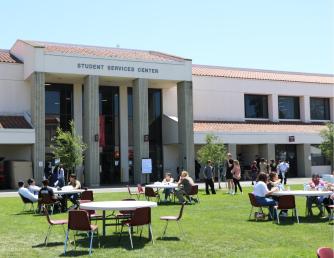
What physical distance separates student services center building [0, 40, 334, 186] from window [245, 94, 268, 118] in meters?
0.09

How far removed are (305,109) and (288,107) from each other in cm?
154

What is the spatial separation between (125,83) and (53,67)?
21.3ft

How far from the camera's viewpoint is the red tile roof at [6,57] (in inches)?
1365

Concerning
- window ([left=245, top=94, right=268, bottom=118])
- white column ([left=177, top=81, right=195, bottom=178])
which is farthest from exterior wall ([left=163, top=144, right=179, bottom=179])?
window ([left=245, top=94, right=268, bottom=118])

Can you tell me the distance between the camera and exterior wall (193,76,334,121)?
133 feet

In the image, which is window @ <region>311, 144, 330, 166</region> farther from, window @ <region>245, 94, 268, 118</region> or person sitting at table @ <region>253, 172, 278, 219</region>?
person sitting at table @ <region>253, 172, 278, 219</region>

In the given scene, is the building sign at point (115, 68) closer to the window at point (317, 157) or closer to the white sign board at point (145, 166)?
the white sign board at point (145, 166)

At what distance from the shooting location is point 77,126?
36.4m

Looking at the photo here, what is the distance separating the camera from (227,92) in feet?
137

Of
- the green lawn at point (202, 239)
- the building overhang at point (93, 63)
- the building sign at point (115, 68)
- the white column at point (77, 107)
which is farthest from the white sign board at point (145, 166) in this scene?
the green lawn at point (202, 239)

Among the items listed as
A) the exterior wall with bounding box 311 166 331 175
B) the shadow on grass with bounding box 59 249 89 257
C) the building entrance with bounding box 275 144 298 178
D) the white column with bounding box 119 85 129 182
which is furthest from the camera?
the exterior wall with bounding box 311 166 331 175

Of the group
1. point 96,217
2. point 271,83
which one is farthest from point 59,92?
point 96,217

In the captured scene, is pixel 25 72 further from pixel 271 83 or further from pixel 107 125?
pixel 271 83

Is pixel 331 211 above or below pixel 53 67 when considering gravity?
below
